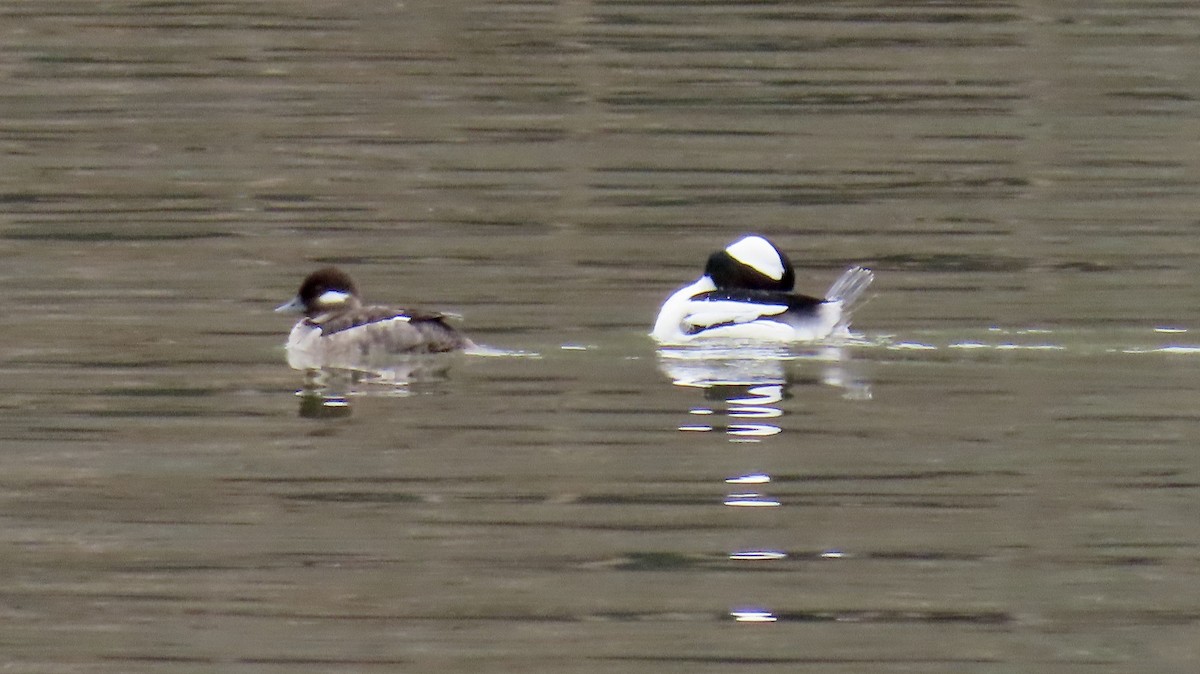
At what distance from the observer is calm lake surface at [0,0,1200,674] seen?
8125 millimetres

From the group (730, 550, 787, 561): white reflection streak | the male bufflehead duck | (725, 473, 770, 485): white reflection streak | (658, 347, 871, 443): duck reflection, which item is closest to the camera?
(730, 550, 787, 561): white reflection streak

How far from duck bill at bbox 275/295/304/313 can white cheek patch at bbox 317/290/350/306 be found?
0.17 metres

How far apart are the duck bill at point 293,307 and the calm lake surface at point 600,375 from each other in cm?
33

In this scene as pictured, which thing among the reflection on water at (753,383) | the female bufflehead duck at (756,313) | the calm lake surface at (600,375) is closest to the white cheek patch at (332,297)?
the calm lake surface at (600,375)

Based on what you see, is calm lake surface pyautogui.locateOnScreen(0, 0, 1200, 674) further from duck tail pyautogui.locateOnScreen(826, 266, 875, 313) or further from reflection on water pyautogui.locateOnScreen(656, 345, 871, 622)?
duck tail pyautogui.locateOnScreen(826, 266, 875, 313)

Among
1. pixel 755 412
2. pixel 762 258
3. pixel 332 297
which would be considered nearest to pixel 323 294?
pixel 332 297

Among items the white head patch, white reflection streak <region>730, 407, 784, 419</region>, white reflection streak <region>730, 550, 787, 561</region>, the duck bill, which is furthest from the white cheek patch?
white reflection streak <region>730, 550, 787, 561</region>

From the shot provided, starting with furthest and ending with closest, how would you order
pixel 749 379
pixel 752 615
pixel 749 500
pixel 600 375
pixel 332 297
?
pixel 332 297, pixel 749 379, pixel 600 375, pixel 749 500, pixel 752 615

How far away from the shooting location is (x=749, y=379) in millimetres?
12195

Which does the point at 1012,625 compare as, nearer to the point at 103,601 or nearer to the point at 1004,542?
the point at 1004,542

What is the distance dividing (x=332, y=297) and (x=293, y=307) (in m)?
0.29

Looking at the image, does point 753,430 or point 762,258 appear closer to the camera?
point 753,430

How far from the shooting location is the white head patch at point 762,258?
14.1m

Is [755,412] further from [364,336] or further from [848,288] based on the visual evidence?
[364,336]
